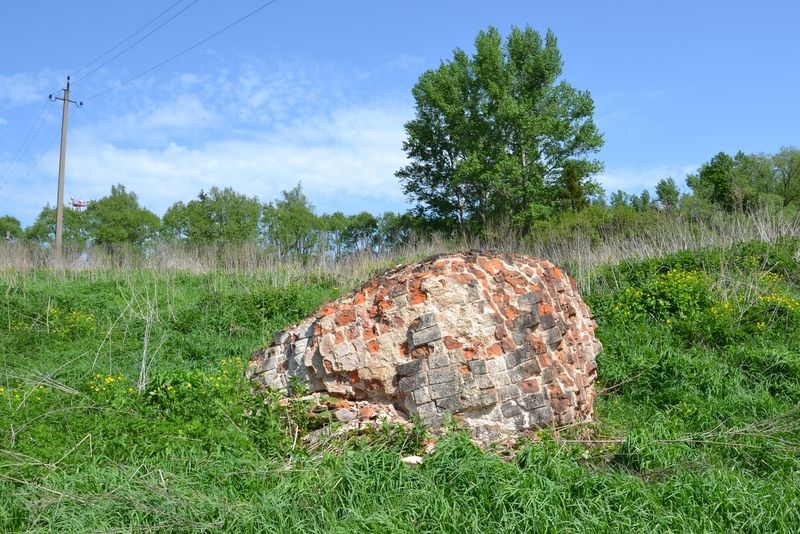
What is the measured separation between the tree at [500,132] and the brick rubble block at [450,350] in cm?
2482

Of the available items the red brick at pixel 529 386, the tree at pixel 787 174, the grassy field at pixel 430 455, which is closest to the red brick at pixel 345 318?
the grassy field at pixel 430 455

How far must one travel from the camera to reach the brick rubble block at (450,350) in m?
5.57

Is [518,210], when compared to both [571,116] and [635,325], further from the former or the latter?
[635,325]

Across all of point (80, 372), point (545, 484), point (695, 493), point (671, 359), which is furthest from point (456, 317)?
point (80, 372)

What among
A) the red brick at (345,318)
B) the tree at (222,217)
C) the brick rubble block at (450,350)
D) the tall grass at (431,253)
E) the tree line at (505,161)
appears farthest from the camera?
the tree at (222,217)

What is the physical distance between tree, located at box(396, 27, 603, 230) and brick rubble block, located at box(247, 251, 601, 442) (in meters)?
24.8

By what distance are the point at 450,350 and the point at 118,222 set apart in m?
39.3

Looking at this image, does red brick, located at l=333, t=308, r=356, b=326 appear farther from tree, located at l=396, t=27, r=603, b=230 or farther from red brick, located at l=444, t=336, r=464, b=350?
tree, located at l=396, t=27, r=603, b=230

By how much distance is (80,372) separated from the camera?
7652 millimetres

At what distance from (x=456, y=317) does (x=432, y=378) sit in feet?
1.84

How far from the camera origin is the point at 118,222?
40844 millimetres

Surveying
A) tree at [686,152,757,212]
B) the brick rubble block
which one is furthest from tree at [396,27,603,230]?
the brick rubble block

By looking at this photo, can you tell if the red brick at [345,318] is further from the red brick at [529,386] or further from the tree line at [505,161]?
the tree line at [505,161]

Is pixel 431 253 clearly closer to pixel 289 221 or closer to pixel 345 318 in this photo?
pixel 345 318
